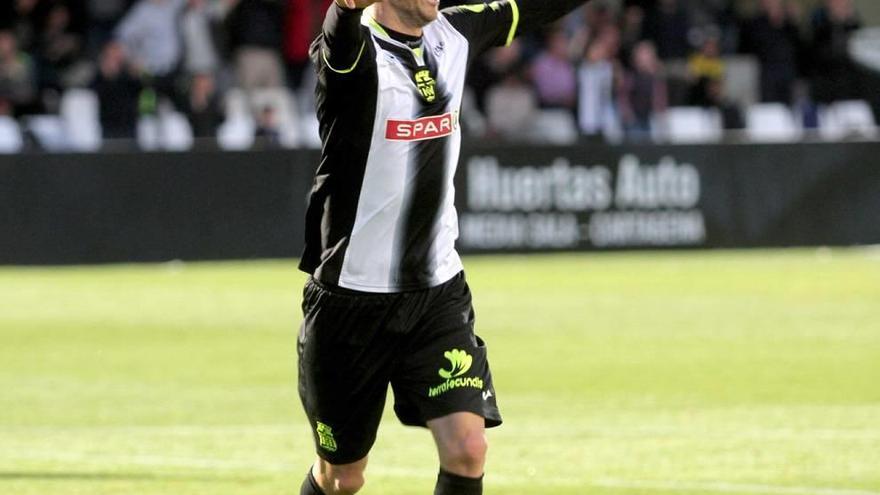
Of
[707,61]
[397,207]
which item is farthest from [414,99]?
[707,61]

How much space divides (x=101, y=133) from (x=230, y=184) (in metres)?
1.83

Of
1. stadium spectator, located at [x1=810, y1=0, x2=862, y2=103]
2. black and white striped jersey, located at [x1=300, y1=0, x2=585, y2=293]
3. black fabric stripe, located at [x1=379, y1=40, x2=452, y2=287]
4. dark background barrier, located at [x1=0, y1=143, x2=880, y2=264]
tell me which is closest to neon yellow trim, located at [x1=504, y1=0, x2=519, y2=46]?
black and white striped jersey, located at [x1=300, y1=0, x2=585, y2=293]

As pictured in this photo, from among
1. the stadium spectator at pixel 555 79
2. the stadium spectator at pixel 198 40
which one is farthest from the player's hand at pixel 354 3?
the stadium spectator at pixel 555 79

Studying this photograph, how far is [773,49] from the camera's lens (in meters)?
28.1

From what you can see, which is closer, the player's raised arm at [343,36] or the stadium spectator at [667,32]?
the player's raised arm at [343,36]

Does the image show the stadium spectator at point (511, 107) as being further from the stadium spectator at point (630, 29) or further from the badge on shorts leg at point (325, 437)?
the badge on shorts leg at point (325, 437)

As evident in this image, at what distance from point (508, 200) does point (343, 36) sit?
1768cm

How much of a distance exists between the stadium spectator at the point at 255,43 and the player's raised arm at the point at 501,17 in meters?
17.6

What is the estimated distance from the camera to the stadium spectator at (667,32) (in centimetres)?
2786

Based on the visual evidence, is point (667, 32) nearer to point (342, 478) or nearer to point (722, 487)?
point (722, 487)

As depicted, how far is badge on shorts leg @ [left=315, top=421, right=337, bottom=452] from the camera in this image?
22.5 ft

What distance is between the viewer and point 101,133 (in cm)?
2362

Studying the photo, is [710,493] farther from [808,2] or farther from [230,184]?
[808,2]

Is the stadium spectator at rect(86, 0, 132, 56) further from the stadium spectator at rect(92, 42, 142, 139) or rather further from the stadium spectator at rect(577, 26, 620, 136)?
the stadium spectator at rect(577, 26, 620, 136)
